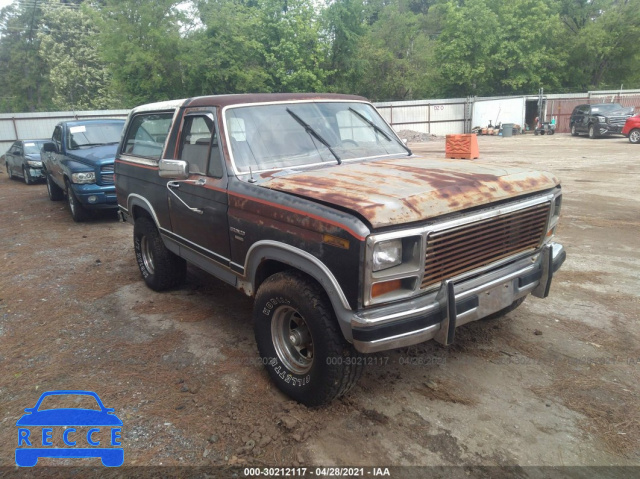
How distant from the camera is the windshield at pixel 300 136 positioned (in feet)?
12.4

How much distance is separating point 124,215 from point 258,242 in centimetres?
334

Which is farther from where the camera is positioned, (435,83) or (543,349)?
(435,83)

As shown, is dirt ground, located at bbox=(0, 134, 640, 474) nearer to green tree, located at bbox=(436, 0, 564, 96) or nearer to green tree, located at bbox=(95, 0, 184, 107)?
green tree, located at bbox=(95, 0, 184, 107)

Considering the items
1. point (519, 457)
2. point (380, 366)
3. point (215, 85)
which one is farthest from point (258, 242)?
point (215, 85)

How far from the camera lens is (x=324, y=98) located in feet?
14.6

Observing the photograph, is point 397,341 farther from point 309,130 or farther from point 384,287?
point 309,130

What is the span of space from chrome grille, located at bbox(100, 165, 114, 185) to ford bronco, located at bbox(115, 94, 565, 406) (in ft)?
14.7

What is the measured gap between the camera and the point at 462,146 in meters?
13.7

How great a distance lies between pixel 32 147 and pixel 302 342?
53.1 ft

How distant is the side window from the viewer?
12.7 feet

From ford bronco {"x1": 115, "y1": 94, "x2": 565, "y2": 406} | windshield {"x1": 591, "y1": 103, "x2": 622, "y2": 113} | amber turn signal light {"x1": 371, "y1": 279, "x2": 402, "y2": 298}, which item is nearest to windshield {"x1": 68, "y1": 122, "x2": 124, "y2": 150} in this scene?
ford bronco {"x1": 115, "y1": 94, "x2": 565, "y2": 406}

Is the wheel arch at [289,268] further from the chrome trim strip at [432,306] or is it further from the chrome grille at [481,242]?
the chrome grille at [481,242]

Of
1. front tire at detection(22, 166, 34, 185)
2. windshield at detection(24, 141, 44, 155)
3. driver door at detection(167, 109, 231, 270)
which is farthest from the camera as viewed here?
windshield at detection(24, 141, 44, 155)

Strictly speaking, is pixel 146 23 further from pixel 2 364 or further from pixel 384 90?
pixel 2 364
